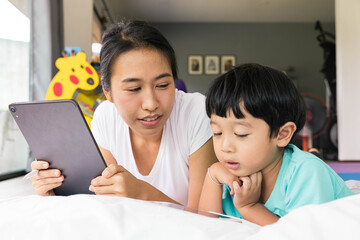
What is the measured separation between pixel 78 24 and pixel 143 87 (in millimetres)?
3222

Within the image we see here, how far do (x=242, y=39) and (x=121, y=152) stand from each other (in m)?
6.77

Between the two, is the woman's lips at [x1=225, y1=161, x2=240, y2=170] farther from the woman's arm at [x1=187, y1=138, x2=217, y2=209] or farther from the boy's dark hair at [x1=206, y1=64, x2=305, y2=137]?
the woman's arm at [x1=187, y1=138, x2=217, y2=209]

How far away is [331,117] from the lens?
552 centimetres

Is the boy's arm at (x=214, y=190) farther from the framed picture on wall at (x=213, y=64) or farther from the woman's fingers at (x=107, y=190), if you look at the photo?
the framed picture on wall at (x=213, y=64)

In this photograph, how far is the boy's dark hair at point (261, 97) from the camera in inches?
36.5

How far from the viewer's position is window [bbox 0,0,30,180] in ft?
8.45

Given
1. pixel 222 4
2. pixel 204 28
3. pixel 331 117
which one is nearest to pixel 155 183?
pixel 331 117

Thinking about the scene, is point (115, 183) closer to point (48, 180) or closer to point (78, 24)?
point (48, 180)

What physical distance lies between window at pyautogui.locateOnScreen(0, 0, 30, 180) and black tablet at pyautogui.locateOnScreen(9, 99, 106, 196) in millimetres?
1816

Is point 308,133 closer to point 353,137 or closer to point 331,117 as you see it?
point 353,137

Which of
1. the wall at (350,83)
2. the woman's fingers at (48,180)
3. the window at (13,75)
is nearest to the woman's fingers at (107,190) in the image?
the woman's fingers at (48,180)

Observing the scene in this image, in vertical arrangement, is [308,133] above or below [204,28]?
below

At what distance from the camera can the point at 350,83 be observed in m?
4.50

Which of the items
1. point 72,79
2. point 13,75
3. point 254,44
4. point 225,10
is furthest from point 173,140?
point 254,44
